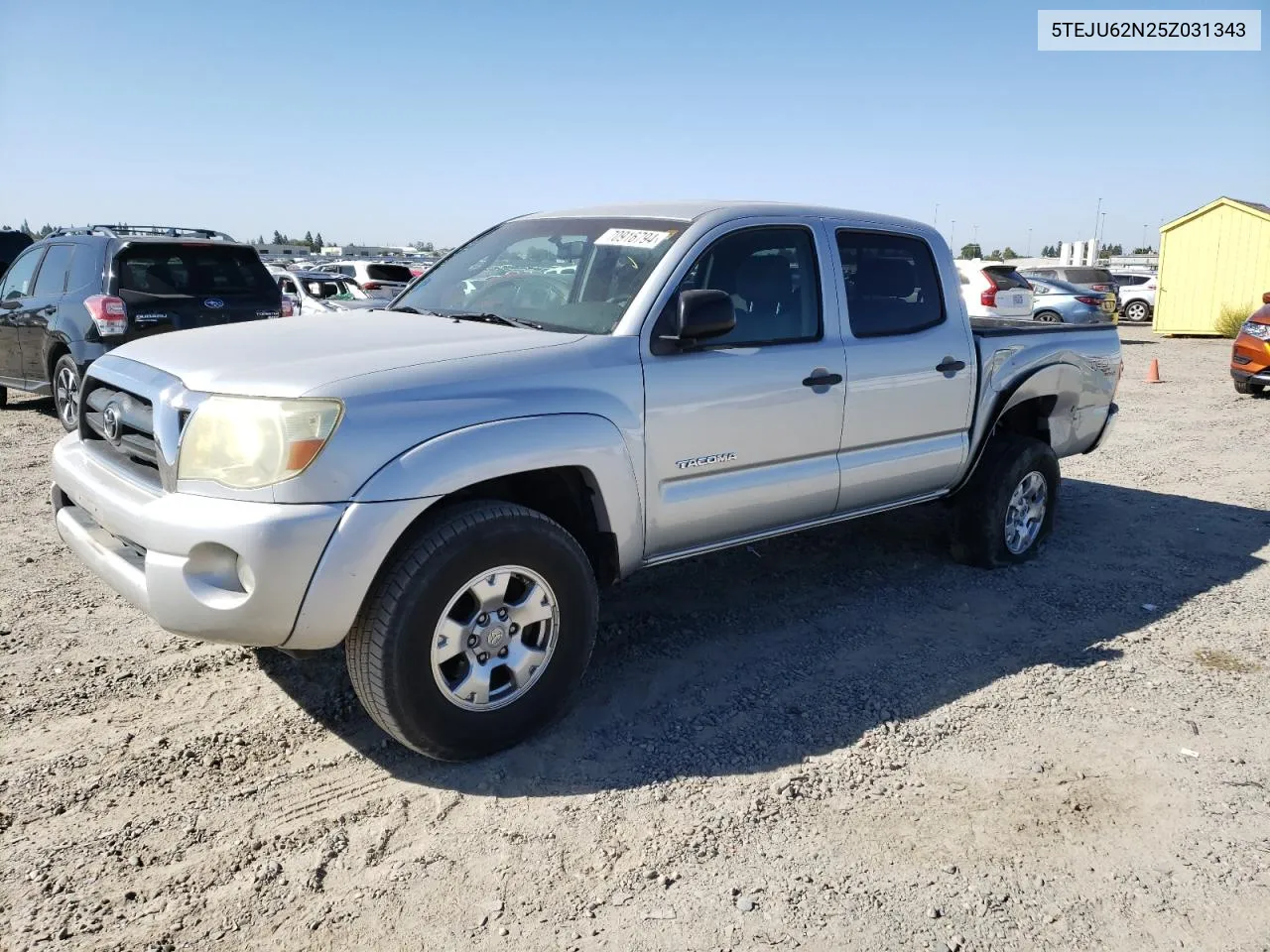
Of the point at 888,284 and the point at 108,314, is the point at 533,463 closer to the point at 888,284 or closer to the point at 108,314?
the point at 888,284

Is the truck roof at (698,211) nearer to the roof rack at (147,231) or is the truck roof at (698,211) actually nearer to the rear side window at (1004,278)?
the roof rack at (147,231)

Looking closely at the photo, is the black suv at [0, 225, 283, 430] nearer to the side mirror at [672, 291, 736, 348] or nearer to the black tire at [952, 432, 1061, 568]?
the side mirror at [672, 291, 736, 348]

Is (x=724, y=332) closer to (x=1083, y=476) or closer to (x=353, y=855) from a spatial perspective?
(x=353, y=855)

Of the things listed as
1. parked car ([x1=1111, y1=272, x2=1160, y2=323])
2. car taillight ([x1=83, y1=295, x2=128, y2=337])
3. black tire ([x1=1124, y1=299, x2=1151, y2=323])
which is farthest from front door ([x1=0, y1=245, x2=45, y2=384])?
black tire ([x1=1124, y1=299, x2=1151, y2=323])

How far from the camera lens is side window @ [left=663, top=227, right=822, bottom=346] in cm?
400

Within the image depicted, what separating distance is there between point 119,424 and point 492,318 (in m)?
1.44

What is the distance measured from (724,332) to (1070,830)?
6.78 feet

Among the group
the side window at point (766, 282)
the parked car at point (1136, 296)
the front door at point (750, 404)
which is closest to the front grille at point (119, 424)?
the front door at point (750, 404)

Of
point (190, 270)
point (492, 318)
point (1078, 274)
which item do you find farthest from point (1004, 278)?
point (492, 318)

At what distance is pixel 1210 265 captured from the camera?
23547mm

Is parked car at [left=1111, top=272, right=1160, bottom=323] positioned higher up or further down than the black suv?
further down

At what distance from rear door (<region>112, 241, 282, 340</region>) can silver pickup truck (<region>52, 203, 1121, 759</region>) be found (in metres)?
4.63

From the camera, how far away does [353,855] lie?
283 centimetres

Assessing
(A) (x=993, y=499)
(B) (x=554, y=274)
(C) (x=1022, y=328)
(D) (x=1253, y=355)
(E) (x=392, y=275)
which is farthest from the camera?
(E) (x=392, y=275)
